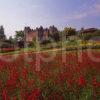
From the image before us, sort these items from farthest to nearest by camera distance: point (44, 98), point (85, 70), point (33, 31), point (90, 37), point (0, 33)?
point (0, 33), point (33, 31), point (90, 37), point (85, 70), point (44, 98)

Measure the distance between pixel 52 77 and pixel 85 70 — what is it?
1.59 metres

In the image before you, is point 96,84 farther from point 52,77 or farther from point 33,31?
point 33,31

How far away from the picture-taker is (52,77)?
781 centimetres

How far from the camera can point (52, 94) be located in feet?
20.2

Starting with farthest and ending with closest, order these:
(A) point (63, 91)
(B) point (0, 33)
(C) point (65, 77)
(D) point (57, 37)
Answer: (B) point (0, 33)
(D) point (57, 37)
(C) point (65, 77)
(A) point (63, 91)

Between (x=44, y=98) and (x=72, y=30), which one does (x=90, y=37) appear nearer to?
(x=72, y=30)

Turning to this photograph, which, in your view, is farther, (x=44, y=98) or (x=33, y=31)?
(x=33, y=31)

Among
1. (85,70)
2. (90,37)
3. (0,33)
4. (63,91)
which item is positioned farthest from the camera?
(0,33)

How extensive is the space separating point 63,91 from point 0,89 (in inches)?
59.4

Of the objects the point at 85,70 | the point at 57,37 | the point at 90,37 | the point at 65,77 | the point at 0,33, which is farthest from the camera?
the point at 0,33

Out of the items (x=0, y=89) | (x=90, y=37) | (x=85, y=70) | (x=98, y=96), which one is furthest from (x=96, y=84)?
(x=90, y=37)

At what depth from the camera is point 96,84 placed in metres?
6.20

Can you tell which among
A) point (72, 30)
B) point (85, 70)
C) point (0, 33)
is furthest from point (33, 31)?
point (85, 70)

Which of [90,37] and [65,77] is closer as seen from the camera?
[65,77]
